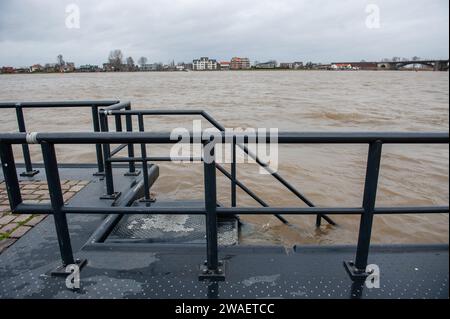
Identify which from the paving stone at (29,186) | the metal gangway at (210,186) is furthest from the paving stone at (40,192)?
the metal gangway at (210,186)

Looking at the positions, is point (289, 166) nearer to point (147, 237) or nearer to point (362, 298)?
point (147, 237)

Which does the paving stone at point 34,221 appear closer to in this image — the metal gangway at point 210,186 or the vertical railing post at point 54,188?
the metal gangway at point 210,186

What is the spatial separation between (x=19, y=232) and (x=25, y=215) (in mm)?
394

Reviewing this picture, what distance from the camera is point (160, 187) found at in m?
7.65

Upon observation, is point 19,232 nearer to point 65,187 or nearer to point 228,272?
point 65,187

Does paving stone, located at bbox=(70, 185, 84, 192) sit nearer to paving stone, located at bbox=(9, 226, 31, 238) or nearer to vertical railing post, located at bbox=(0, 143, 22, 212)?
paving stone, located at bbox=(9, 226, 31, 238)

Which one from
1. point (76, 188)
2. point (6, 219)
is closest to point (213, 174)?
point (6, 219)

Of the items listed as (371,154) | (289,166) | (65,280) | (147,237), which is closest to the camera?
(371,154)

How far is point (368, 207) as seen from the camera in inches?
84.5

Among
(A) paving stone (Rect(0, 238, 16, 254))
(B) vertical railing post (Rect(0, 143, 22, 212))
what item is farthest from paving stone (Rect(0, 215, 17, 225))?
(B) vertical railing post (Rect(0, 143, 22, 212))

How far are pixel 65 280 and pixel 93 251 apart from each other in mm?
383

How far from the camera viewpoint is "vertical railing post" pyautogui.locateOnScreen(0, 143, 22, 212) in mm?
2127

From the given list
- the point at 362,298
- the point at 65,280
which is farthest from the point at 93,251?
the point at 362,298

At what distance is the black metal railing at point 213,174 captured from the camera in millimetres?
1967
